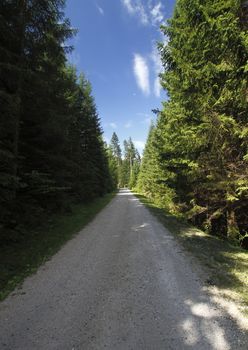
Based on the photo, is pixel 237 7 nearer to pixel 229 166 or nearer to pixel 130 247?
pixel 229 166

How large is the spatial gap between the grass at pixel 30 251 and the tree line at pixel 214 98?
5.67m

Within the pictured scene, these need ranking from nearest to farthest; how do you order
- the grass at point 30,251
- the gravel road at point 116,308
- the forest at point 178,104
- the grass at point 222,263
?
1. the gravel road at point 116,308
2. the grass at point 222,263
3. the grass at point 30,251
4. the forest at point 178,104

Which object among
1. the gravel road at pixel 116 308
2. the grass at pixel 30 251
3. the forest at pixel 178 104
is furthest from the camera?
the forest at pixel 178 104

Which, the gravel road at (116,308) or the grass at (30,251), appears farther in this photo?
the grass at (30,251)

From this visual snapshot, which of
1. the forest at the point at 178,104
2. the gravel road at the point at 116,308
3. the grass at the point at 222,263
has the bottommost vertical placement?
the gravel road at the point at 116,308

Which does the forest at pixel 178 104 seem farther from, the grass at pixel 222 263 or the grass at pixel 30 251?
the grass at pixel 222 263

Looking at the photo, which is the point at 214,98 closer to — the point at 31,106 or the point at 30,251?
the point at 31,106

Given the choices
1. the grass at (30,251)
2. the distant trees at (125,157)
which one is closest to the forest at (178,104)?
the grass at (30,251)

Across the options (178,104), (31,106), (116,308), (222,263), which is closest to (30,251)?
(116,308)

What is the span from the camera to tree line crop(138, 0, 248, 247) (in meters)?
8.13

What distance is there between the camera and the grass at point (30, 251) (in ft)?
19.0

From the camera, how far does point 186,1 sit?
10.1 m

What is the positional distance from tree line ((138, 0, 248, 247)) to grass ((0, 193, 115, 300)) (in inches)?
223

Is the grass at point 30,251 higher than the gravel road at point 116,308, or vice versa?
the grass at point 30,251
